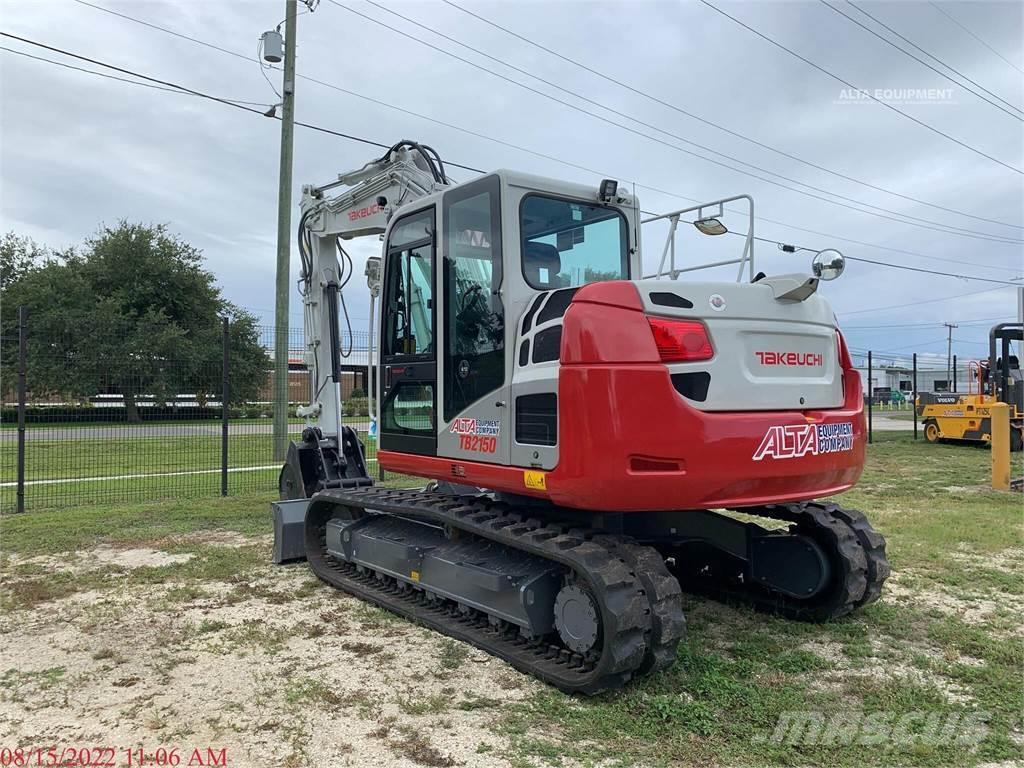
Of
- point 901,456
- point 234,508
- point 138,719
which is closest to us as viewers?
point 138,719

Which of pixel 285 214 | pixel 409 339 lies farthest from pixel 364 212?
pixel 285 214

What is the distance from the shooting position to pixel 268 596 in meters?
5.72

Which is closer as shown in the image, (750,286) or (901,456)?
(750,286)

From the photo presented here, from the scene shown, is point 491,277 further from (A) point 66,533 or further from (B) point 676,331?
(A) point 66,533

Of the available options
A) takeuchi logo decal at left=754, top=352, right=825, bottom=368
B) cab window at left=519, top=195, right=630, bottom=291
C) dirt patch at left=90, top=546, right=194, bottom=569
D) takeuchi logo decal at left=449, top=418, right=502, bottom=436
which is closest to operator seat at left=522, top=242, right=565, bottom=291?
cab window at left=519, top=195, right=630, bottom=291

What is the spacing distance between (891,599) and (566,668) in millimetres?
2954

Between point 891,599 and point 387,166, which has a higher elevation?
point 387,166

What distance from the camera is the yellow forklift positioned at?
15203 millimetres

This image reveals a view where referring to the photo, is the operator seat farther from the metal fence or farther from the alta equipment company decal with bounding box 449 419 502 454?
the metal fence

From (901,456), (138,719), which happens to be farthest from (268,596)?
(901,456)

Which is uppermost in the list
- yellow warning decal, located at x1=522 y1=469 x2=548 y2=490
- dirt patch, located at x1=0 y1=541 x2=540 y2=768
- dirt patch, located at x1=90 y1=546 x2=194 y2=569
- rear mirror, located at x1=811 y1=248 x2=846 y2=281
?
rear mirror, located at x1=811 y1=248 x2=846 y2=281

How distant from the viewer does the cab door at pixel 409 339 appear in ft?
16.9

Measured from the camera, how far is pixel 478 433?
4.67 m

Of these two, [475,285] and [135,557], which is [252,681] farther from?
[135,557]
